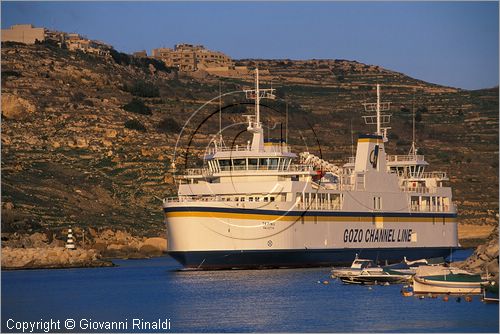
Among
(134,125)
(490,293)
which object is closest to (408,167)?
(490,293)

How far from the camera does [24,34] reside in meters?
148

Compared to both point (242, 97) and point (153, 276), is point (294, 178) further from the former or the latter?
point (242, 97)

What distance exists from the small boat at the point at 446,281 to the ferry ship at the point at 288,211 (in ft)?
42.2

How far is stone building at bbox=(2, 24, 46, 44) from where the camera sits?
477 ft

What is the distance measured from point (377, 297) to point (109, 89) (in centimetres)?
8135

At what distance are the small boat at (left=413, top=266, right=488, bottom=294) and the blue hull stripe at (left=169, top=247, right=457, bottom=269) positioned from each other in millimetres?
13090

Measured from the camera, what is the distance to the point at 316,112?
140m

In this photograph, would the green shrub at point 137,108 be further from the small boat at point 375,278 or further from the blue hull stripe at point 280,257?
the small boat at point 375,278

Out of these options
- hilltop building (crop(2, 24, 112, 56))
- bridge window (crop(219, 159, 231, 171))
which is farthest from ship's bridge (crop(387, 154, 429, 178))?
hilltop building (crop(2, 24, 112, 56))

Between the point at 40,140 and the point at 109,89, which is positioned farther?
the point at 109,89

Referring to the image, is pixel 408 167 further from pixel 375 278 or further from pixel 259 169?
pixel 375 278

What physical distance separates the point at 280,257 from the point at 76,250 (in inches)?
589

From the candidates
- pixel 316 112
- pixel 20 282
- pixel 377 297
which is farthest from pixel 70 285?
pixel 316 112

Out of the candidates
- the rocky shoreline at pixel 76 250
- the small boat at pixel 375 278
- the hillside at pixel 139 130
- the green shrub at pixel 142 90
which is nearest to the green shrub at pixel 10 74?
the hillside at pixel 139 130
